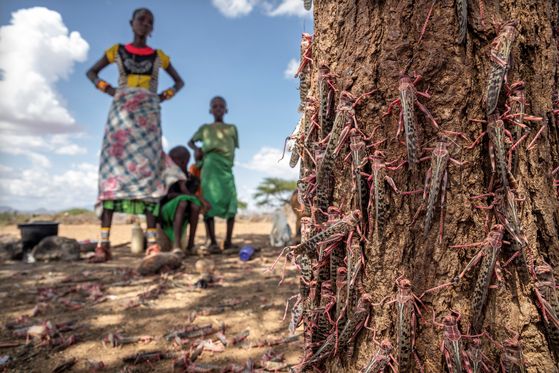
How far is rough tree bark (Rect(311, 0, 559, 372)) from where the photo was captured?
39.3 inches

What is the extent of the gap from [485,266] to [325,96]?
2.61ft

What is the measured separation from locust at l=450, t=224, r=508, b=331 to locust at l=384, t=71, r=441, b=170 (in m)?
0.33

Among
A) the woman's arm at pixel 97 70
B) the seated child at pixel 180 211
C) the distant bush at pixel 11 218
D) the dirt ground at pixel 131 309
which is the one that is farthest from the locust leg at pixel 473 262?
the distant bush at pixel 11 218

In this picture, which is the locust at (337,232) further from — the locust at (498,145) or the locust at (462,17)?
the locust at (462,17)

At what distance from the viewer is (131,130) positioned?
505cm

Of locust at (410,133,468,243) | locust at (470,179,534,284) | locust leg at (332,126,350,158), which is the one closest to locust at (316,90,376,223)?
locust leg at (332,126,350,158)

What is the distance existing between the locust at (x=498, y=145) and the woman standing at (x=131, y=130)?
16.7ft

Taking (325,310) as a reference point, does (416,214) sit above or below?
above

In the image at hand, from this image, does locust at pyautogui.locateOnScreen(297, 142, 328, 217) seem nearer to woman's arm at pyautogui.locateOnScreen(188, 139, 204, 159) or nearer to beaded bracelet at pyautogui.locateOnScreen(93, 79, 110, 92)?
beaded bracelet at pyautogui.locateOnScreen(93, 79, 110, 92)

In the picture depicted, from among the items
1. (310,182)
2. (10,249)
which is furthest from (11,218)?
(310,182)

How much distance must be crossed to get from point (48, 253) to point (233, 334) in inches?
187

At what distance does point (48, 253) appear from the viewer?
5.34 metres

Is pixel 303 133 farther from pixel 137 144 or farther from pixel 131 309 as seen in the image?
pixel 137 144

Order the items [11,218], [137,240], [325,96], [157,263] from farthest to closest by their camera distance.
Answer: [11,218] → [137,240] → [157,263] → [325,96]
